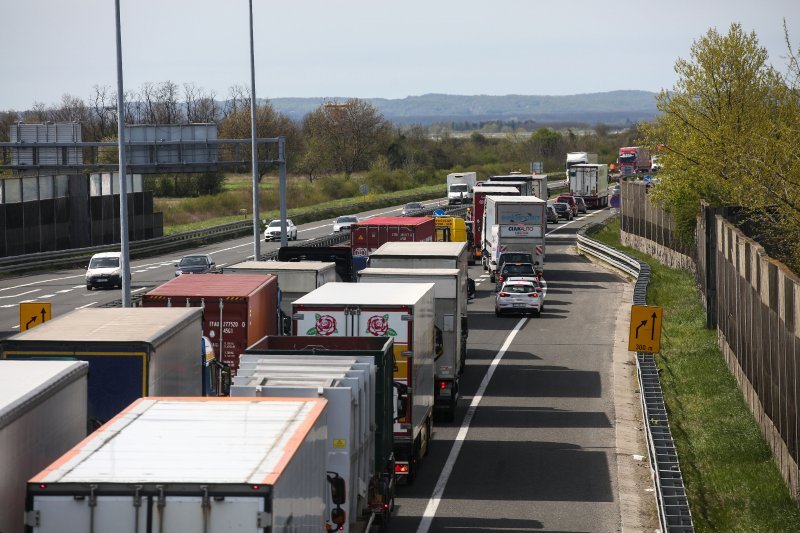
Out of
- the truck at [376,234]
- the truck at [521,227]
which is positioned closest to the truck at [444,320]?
the truck at [376,234]

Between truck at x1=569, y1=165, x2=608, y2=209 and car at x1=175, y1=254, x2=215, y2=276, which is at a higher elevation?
truck at x1=569, y1=165, x2=608, y2=209

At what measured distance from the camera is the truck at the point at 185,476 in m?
9.09

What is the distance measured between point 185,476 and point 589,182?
9918 centimetres

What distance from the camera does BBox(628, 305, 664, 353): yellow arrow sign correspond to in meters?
25.9

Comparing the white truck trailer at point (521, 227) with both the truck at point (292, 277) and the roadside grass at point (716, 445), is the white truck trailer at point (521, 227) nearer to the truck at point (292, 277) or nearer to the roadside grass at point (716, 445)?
the roadside grass at point (716, 445)

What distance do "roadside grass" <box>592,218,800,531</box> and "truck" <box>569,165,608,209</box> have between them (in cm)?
6795

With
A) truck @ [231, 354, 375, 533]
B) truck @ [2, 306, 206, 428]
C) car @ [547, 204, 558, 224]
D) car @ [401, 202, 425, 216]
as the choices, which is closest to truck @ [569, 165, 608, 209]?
car @ [547, 204, 558, 224]

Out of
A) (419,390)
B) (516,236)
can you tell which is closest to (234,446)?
(419,390)

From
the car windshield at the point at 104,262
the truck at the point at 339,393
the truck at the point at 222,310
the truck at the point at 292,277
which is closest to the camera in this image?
the truck at the point at 339,393

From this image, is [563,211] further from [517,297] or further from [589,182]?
[517,297]

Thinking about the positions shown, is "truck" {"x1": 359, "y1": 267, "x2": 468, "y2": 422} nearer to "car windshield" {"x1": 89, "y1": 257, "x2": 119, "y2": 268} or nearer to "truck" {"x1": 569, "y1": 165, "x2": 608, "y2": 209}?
"car windshield" {"x1": 89, "y1": 257, "x2": 119, "y2": 268}

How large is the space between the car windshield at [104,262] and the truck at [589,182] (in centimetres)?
5764

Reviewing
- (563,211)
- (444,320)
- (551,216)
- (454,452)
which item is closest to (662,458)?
(454,452)

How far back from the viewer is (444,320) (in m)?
25.7
